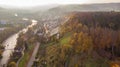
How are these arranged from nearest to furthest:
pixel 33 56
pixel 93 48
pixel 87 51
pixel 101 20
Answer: pixel 87 51, pixel 93 48, pixel 33 56, pixel 101 20

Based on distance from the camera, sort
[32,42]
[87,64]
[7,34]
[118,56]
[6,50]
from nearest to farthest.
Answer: [87,64], [118,56], [6,50], [32,42], [7,34]

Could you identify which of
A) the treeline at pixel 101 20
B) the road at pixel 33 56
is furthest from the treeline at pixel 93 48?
the road at pixel 33 56

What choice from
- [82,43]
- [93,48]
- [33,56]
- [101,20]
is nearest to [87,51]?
[93,48]

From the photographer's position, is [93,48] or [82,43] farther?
[82,43]

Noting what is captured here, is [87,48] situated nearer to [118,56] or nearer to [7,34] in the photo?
[118,56]

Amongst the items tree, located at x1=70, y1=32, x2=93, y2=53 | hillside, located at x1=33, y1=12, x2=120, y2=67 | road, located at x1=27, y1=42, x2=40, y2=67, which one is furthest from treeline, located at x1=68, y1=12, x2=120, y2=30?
road, located at x1=27, y1=42, x2=40, y2=67

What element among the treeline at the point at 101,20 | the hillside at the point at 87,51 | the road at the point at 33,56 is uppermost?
the treeline at the point at 101,20

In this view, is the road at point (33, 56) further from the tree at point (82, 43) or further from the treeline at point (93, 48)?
the tree at point (82, 43)

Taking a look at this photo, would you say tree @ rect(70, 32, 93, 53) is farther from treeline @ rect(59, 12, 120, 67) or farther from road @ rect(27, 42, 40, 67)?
road @ rect(27, 42, 40, 67)

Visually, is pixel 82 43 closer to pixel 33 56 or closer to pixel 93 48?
pixel 93 48

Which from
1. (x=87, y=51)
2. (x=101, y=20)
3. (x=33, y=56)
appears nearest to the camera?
(x=87, y=51)

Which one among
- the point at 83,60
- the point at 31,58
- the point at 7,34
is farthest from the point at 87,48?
the point at 7,34
